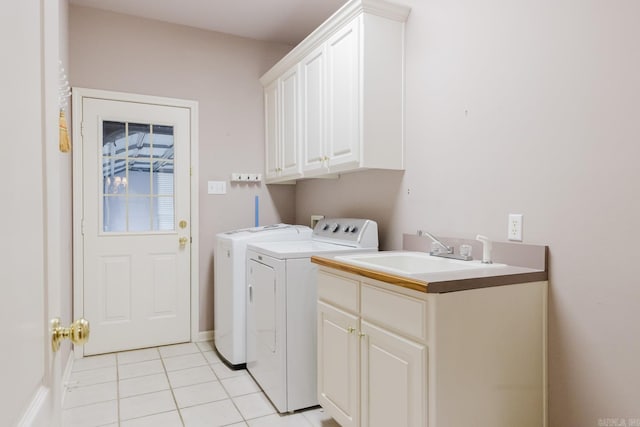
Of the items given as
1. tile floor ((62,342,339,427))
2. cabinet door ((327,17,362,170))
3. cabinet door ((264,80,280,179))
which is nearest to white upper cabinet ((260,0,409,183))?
cabinet door ((327,17,362,170))

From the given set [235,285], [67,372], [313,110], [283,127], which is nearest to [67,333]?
[235,285]

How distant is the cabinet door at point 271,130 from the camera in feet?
11.2

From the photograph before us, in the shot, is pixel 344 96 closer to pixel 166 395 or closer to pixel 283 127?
pixel 283 127

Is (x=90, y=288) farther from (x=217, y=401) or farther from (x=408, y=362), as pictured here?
(x=408, y=362)

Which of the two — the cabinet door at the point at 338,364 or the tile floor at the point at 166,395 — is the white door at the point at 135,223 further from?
the cabinet door at the point at 338,364

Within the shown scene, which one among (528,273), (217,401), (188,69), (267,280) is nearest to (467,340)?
(528,273)

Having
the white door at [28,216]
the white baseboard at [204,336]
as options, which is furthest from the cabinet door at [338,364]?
the white baseboard at [204,336]

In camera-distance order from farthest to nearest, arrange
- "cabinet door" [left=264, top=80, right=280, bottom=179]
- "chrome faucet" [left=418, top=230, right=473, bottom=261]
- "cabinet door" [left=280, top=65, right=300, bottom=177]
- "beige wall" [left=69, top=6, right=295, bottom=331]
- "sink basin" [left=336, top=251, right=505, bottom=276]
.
→ "cabinet door" [left=264, top=80, right=280, bottom=179] < "beige wall" [left=69, top=6, right=295, bottom=331] < "cabinet door" [left=280, top=65, right=300, bottom=177] < "chrome faucet" [left=418, top=230, right=473, bottom=261] < "sink basin" [left=336, top=251, right=505, bottom=276]

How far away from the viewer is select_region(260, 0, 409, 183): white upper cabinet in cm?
226

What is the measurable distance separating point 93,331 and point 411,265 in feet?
8.63

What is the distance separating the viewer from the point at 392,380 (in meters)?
1.53

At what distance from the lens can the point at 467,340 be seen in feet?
4.59

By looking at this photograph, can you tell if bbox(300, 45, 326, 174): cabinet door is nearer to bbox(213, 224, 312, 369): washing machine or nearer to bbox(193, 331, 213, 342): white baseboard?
bbox(213, 224, 312, 369): washing machine

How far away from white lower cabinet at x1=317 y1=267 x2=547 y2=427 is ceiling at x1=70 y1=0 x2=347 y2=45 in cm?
233
